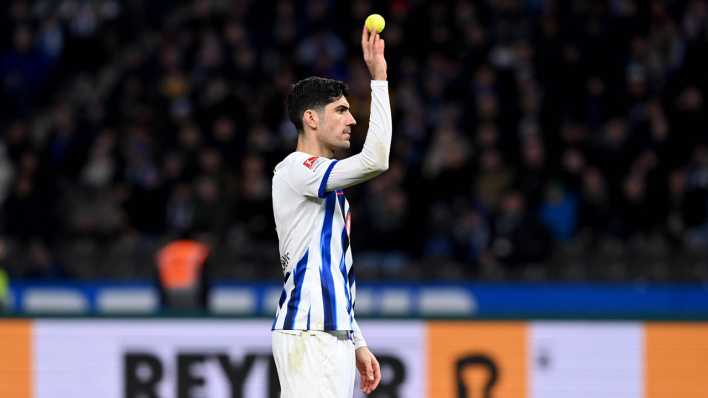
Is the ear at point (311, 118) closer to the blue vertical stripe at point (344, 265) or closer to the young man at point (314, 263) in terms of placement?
the young man at point (314, 263)

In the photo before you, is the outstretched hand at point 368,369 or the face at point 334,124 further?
the outstretched hand at point 368,369

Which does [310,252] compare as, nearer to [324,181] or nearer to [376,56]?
[324,181]

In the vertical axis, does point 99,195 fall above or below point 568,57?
below

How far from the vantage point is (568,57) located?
1267cm

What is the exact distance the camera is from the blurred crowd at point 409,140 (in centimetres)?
1135

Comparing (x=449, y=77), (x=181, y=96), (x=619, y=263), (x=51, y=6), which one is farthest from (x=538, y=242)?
(x=51, y=6)

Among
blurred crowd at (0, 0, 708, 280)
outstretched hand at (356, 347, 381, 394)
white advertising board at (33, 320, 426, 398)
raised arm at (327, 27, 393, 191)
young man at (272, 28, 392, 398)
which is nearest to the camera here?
raised arm at (327, 27, 393, 191)

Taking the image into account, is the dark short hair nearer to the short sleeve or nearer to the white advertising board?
the short sleeve

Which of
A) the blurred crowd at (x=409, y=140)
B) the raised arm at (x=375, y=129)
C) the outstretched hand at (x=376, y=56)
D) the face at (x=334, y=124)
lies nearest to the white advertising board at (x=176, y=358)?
the face at (x=334, y=124)

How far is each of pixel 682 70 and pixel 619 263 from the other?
2271 millimetres

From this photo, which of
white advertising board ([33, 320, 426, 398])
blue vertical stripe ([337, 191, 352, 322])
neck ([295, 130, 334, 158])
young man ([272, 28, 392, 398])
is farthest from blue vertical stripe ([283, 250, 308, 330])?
white advertising board ([33, 320, 426, 398])

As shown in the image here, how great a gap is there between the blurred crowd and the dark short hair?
670 cm

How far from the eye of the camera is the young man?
454cm

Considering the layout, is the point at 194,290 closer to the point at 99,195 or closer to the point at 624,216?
the point at 99,195
